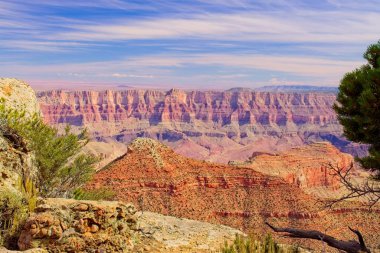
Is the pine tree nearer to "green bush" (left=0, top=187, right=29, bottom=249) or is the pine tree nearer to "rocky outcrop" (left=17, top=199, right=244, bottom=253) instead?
"rocky outcrop" (left=17, top=199, right=244, bottom=253)

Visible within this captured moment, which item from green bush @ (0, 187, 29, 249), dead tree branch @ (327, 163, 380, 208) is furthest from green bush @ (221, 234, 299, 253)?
green bush @ (0, 187, 29, 249)

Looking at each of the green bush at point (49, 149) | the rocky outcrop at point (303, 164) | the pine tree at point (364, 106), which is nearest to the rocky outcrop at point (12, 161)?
the green bush at point (49, 149)

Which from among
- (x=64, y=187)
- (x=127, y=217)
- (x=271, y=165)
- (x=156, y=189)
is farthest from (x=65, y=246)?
(x=271, y=165)

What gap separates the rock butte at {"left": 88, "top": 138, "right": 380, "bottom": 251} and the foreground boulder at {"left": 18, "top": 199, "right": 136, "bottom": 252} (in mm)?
47595

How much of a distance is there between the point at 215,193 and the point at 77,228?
2411 inches

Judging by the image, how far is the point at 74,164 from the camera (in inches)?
877

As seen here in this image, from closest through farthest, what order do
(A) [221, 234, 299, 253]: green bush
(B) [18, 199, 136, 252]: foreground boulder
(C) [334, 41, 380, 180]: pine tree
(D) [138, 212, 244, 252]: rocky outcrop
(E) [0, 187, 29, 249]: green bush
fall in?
1. (B) [18, 199, 136, 252]: foreground boulder
2. (E) [0, 187, 29, 249]: green bush
3. (A) [221, 234, 299, 253]: green bush
4. (D) [138, 212, 244, 252]: rocky outcrop
5. (C) [334, 41, 380, 180]: pine tree

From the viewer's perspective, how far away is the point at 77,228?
34.3 feet

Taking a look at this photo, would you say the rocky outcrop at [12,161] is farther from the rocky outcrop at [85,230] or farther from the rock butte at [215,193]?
the rock butte at [215,193]

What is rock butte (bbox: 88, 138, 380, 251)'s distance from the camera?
204 ft

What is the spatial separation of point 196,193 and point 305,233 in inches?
2161

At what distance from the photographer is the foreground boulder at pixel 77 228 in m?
10.1

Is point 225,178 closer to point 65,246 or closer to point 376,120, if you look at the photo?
point 376,120

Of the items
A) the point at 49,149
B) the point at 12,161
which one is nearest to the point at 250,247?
the point at 12,161
